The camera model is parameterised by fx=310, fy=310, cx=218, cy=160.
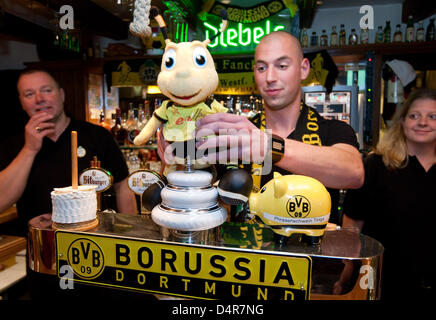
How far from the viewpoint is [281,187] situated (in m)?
0.61

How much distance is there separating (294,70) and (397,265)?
120cm

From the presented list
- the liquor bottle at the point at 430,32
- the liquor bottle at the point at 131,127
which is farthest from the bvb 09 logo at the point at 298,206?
the liquor bottle at the point at 430,32

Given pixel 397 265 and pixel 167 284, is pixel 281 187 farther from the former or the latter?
pixel 397 265

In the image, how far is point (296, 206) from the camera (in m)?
0.61

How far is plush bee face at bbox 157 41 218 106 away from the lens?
720 mm

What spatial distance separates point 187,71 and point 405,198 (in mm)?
1492

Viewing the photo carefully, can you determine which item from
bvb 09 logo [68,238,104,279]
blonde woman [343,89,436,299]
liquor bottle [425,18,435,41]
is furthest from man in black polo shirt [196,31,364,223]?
liquor bottle [425,18,435,41]

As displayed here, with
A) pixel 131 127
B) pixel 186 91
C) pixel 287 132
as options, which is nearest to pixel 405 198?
pixel 287 132

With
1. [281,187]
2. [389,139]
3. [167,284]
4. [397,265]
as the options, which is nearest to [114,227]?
[167,284]

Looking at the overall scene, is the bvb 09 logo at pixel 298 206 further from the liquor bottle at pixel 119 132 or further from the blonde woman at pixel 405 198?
the liquor bottle at pixel 119 132

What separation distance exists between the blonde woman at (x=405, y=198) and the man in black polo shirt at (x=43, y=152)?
4.41ft

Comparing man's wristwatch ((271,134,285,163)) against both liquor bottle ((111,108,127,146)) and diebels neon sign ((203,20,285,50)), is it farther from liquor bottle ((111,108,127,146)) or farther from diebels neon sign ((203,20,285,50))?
diebels neon sign ((203,20,285,50))

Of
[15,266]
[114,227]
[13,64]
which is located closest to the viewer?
[114,227]

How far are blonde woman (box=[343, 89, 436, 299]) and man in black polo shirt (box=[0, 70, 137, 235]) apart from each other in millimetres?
1345
